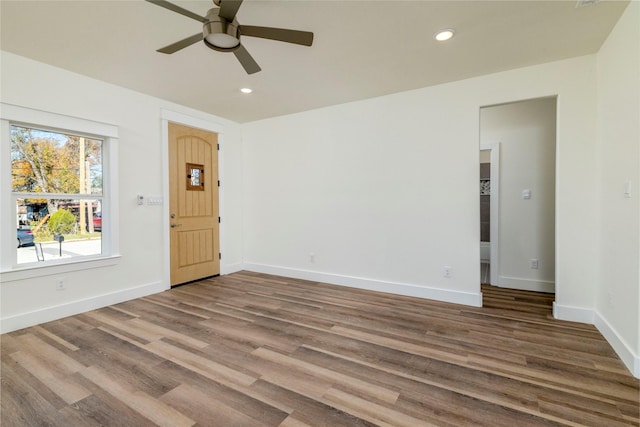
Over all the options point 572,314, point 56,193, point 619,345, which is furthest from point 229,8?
point 572,314

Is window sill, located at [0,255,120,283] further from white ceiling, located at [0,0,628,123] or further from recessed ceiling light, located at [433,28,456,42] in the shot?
recessed ceiling light, located at [433,28,456,42]

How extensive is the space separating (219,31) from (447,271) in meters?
3.38

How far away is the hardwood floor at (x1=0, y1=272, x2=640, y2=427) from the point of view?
5.66ft

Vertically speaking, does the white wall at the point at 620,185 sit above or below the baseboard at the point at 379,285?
above

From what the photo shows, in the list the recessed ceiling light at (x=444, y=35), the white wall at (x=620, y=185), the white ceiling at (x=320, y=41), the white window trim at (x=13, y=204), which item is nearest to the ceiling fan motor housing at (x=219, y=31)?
the white ceiling at (x=320, y=41)

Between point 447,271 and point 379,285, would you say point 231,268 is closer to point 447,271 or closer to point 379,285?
point 379,285

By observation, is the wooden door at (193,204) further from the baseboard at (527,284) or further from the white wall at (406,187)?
the baseboard at (527,284)

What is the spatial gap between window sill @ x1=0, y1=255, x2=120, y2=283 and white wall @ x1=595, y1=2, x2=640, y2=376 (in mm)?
5053

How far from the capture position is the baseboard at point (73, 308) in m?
2.86

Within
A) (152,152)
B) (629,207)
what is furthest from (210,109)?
(629,207)

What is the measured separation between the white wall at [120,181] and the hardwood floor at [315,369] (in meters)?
0.25

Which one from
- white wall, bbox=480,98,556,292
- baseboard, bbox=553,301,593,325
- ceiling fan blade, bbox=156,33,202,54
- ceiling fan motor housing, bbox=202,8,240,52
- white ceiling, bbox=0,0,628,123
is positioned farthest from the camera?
white wall, bbox=480,98,556,292

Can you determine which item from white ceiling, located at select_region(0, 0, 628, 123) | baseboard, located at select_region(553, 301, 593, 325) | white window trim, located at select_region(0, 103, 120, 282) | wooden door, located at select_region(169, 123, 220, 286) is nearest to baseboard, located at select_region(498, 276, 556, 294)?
baseboard, located at select_region(553, 301, 593, 325)

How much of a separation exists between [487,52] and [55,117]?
176 inches
